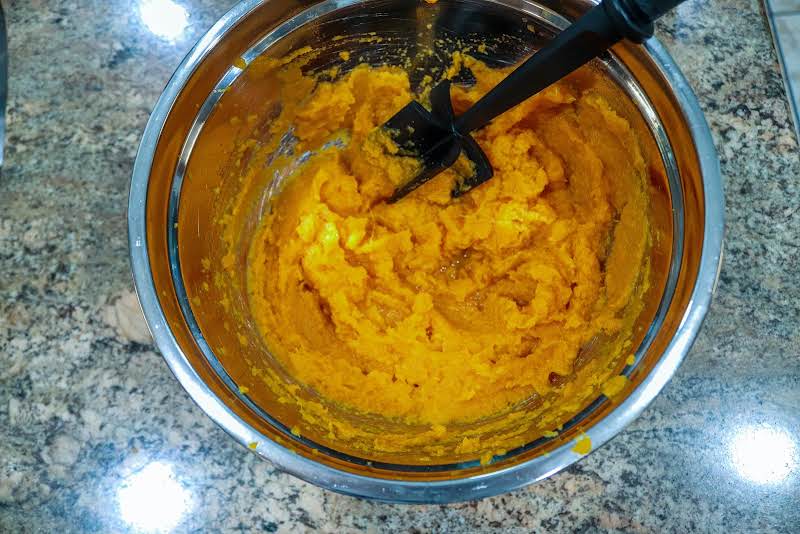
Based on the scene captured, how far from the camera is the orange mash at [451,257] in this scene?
154 centimetres

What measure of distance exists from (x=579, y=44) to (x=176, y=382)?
1.20 meters

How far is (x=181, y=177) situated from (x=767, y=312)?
1464 mm

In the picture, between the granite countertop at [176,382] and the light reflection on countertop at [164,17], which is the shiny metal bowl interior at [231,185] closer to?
the granite countertop at [176,382]

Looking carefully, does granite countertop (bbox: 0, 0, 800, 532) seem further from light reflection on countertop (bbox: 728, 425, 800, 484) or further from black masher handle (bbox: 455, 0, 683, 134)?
black masher handle (bbox: 455, 0, 683, 134)

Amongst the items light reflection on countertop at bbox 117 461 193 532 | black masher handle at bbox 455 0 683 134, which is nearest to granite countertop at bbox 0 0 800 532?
light reflection on countertop at bbox 117 461 193 532

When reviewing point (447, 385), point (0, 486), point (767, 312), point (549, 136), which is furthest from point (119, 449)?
point (767, 312)

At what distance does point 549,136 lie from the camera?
1624 mm

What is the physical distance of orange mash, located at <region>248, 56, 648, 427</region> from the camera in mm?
1538

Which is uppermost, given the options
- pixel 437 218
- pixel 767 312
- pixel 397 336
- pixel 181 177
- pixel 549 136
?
pixel 181 177

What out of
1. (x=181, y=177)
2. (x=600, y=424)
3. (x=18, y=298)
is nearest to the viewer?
(x=600, y=424)

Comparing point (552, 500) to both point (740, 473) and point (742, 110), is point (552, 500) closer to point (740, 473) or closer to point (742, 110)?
point (740, 473)

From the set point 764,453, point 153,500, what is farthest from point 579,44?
point 153,500

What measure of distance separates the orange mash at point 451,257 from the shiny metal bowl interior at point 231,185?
0.08 meters

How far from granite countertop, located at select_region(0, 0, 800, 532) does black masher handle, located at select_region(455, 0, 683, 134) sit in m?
0.71
